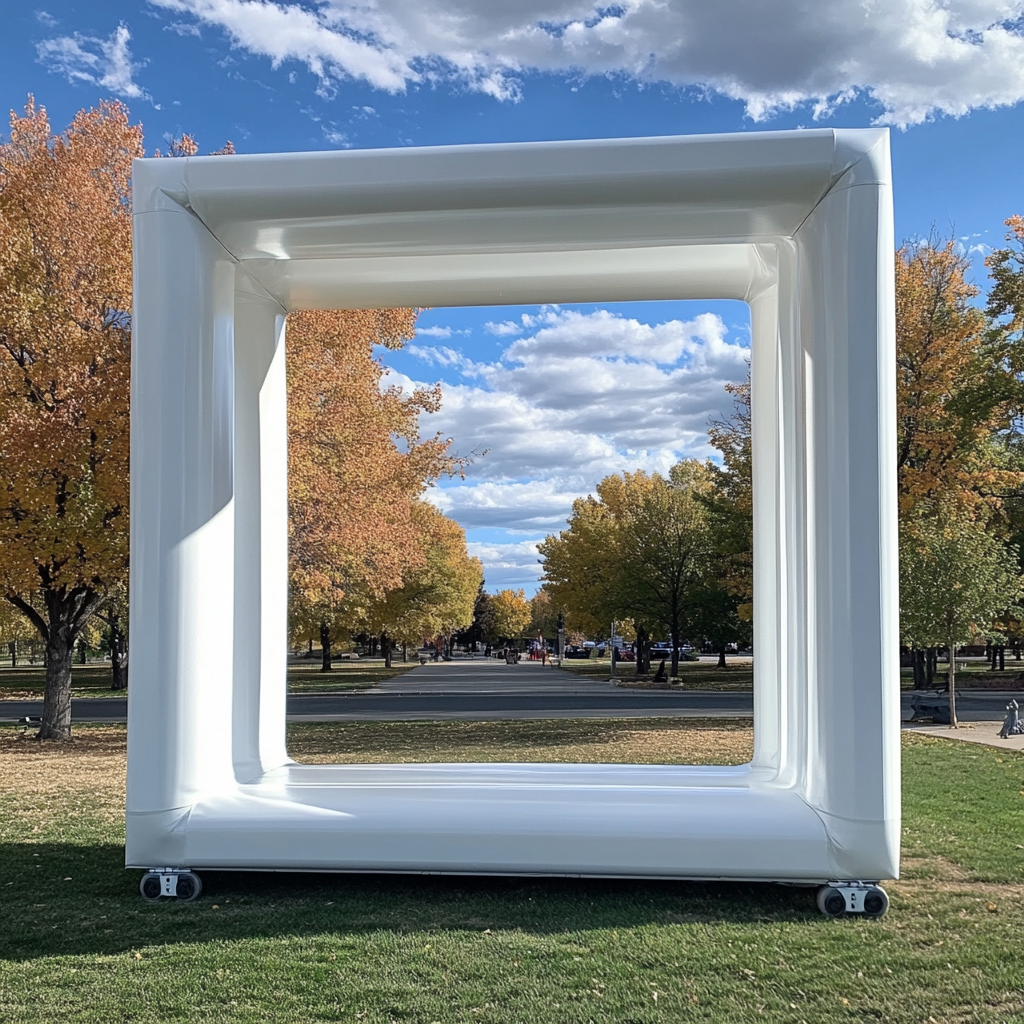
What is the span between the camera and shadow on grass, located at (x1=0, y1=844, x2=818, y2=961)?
218 inches

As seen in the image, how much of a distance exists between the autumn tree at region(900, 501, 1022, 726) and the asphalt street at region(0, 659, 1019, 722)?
286 cm

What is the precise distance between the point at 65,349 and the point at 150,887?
9.73 metres

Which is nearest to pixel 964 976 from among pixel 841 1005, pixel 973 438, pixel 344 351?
pixel 841 1005

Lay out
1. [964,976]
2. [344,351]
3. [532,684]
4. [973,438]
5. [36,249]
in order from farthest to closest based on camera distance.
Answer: [532,684]
[973,438]
[344,351]
[36,249]
[964,976]

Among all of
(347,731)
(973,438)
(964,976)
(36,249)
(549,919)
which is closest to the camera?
(964,976)

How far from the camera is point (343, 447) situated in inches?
659

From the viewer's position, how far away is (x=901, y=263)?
19.6m

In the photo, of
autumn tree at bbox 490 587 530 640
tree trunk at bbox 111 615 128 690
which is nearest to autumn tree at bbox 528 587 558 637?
autumn tree at bbox 490 587 530 640

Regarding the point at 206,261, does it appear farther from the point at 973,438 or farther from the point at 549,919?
the point at 973,438

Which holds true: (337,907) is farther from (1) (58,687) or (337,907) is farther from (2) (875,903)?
(1) (58,687)

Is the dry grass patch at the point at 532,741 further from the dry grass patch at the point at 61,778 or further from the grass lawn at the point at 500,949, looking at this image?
the grass lawn at the point at 500,949

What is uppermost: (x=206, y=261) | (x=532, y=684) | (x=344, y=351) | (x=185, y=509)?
(x=344, y=351)

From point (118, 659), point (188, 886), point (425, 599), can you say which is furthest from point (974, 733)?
point (118, 659)

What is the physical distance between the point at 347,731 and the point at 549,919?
1244 centimetres
